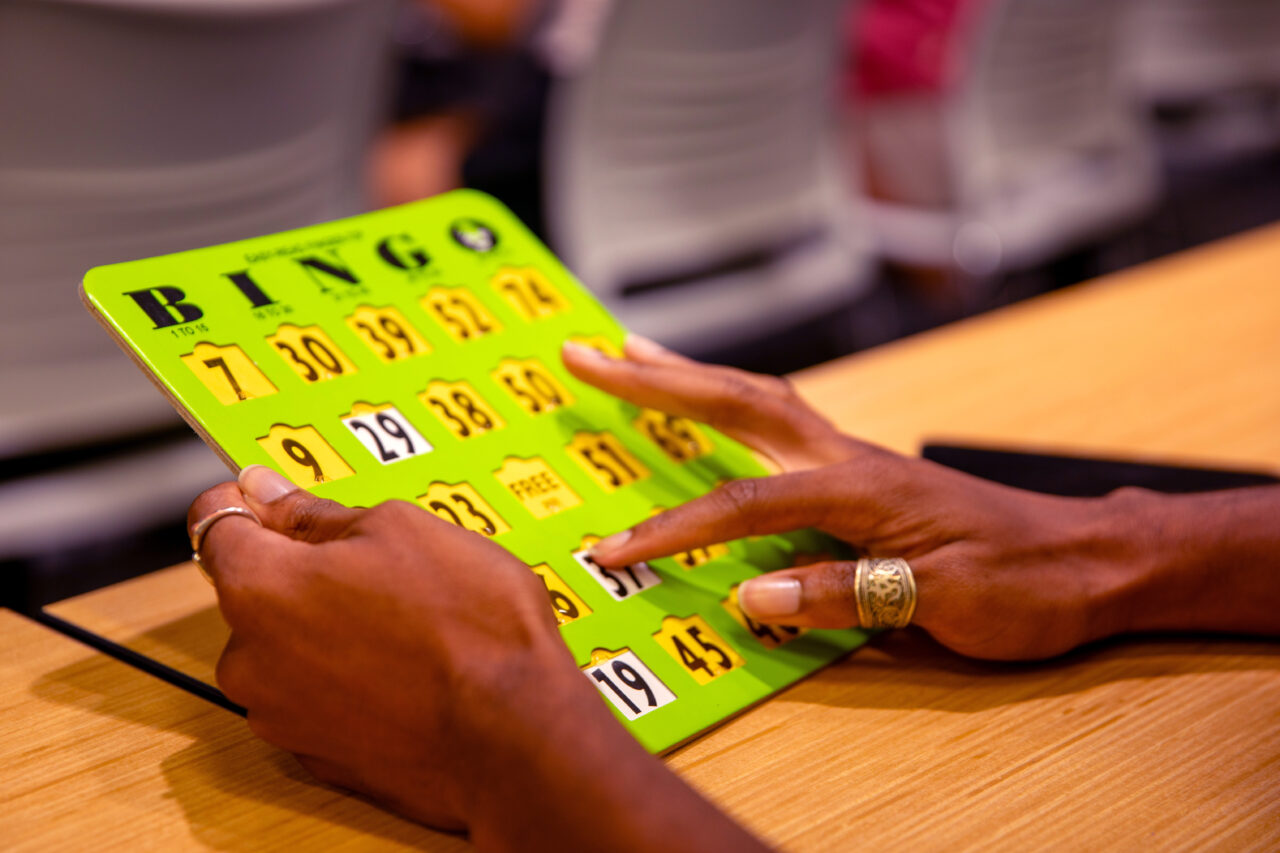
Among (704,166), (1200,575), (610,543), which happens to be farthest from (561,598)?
(704,166)

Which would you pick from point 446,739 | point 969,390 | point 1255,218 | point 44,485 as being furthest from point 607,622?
point 1255,218

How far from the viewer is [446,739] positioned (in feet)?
1.49

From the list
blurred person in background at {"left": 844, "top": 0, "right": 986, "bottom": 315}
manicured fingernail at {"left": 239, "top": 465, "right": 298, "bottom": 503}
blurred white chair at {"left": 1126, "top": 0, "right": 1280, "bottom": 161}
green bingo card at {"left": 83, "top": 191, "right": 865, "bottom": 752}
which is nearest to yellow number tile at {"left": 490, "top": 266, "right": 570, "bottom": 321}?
green bingo card at {"left": 83, "top": 191, "right": 865, "bottom": 752}

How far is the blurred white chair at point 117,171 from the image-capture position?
904 millimetres

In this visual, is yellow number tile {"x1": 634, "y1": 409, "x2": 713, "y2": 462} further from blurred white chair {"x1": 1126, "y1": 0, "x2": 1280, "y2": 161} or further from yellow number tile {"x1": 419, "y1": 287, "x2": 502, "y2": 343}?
blurred white chair {"x1": 1126, "y1": 0, "x2": 1280, "y2": 161}

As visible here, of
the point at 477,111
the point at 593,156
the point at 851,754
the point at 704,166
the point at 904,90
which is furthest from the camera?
the point at 904,90

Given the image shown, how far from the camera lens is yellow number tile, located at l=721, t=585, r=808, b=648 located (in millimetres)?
595

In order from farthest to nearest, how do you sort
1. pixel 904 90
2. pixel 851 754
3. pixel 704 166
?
pixel 904 90
pixel 704 166
pixel 851 754

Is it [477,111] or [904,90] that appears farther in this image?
[904,90]

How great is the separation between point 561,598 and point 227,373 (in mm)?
198

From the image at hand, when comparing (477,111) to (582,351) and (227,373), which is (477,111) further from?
(227,373)

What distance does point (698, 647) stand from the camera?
0.57 metres

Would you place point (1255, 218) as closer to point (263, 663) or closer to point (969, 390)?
point (969, 390)

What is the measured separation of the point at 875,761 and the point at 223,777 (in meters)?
0.30
